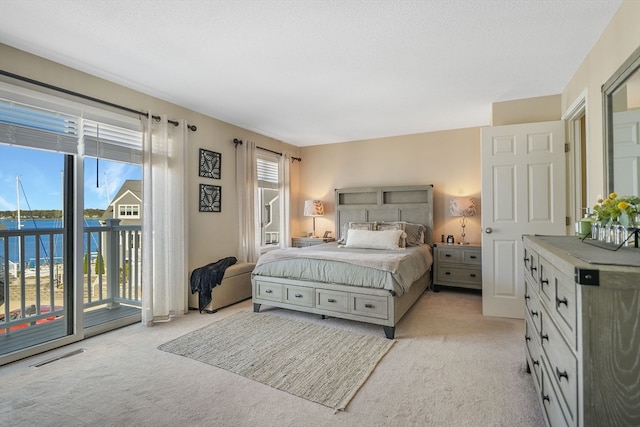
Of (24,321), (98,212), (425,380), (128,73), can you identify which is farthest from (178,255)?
(425,380)

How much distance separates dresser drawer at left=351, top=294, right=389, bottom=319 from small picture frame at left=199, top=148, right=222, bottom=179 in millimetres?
2478

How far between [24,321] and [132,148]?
1.99 meters

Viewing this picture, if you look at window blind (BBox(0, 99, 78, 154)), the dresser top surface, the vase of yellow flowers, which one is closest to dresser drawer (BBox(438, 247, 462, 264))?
the vase of yellow flowers

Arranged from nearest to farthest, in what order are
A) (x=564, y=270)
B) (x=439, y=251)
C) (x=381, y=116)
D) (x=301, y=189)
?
(x=564, y=270), (x=381, y=116), (x=439, y=251), (x=301, y=189)

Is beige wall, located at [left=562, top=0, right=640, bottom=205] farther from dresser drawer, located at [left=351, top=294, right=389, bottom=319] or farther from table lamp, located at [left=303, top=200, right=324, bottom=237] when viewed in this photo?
table lamp, located at [left=303, top=200, right=324, bottom=237]

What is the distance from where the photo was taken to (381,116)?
430 cm

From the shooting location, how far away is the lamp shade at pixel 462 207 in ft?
14.6

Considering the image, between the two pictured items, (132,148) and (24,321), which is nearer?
(24,321)

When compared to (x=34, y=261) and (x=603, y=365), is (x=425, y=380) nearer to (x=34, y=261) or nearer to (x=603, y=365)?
→ (x=603, y=365)

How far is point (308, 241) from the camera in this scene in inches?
219

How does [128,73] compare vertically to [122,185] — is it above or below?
above

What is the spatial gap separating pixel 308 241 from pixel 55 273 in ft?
11.3

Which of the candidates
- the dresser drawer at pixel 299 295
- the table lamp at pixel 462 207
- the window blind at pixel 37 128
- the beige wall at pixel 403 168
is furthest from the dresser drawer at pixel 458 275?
the window blind at pixel 37 128

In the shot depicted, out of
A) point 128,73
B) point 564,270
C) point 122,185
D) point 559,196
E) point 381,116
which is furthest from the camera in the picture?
point 381,116
